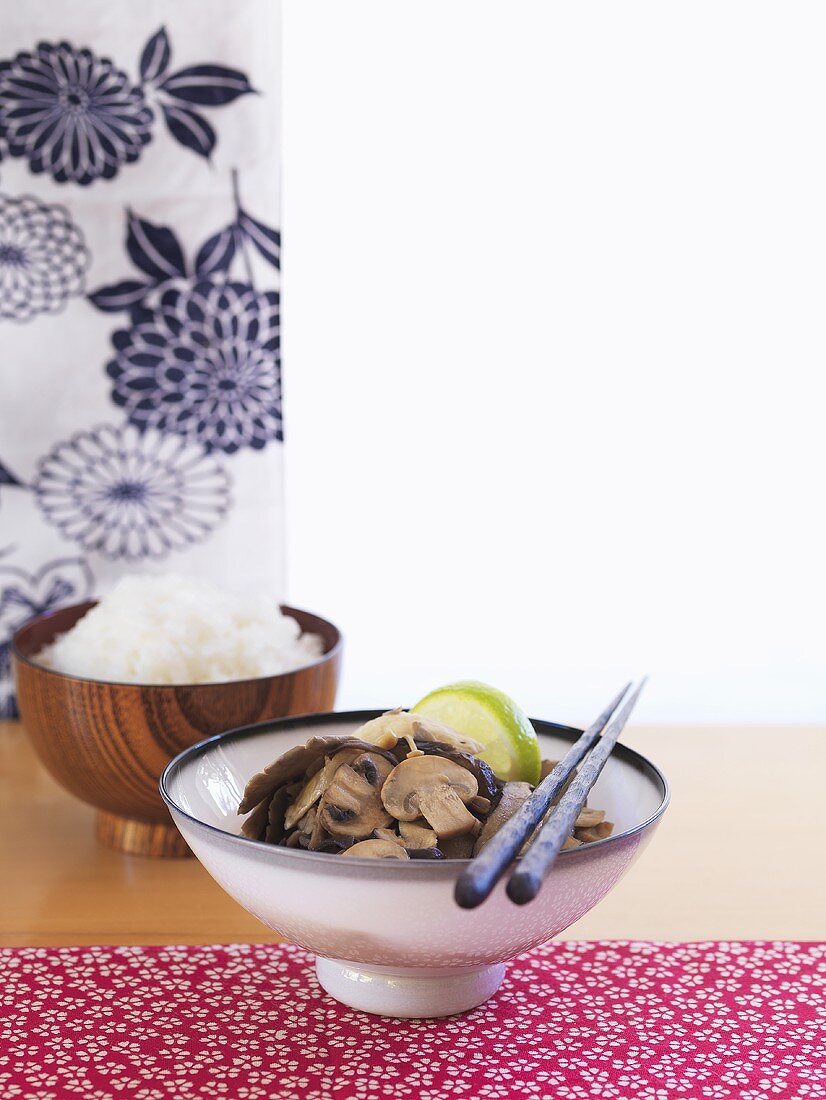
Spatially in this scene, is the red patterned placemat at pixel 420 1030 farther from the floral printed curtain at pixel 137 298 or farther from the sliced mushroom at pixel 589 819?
the floral printed curtain at pixel 137 298

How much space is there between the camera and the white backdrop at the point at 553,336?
137 centimetres

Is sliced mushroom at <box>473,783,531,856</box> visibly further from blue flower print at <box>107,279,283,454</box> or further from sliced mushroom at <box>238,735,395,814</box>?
blue flower print at <box>107,279,283,454</box>

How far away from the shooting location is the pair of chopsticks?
19.2 inches

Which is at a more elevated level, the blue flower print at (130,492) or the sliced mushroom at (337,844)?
the blue flower print at (130,492)

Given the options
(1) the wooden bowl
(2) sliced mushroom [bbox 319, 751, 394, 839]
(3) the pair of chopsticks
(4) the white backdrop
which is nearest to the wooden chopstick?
(3) the pair of chopsticks

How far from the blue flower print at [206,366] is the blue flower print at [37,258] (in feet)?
0.26

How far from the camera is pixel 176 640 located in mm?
989

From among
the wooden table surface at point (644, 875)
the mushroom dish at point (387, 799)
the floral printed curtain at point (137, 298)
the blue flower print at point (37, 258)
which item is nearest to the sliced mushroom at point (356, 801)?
the mushroom dish at point (387, 799)

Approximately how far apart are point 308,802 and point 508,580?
0.84m

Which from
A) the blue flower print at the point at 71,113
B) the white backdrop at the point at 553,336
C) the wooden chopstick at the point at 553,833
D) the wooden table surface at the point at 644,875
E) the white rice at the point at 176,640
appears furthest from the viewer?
the white backdrop at the point at 553,336

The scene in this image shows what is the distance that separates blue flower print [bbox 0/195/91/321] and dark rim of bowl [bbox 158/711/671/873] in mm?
696

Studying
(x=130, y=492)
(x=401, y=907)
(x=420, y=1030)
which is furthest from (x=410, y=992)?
(x=130, y=492)

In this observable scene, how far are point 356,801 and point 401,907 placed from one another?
82mm

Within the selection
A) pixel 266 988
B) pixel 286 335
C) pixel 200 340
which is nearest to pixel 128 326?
pixel 200 340
